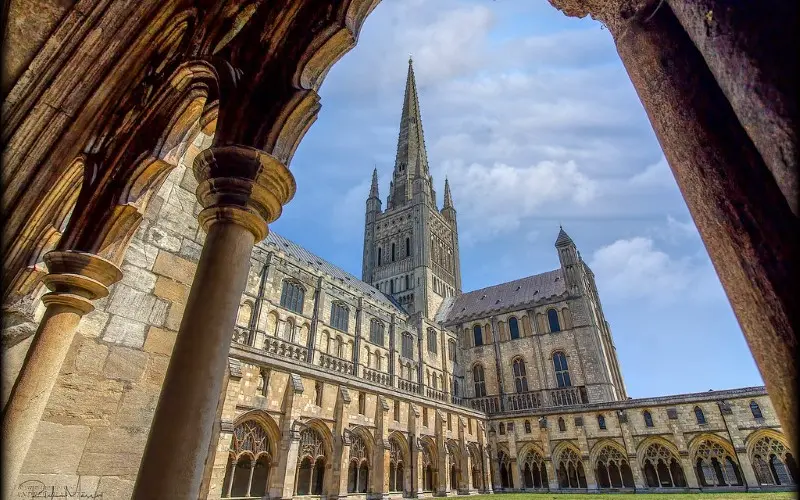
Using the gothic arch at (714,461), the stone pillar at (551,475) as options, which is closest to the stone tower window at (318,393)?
the stone pillar at (551,475)

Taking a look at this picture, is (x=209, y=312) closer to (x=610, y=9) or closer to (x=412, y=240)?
(x=610, y=9)

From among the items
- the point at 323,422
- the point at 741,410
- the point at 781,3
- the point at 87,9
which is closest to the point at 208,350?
the point at 781,3

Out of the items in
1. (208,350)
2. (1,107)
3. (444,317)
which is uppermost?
(444,317)

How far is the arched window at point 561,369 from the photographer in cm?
2970

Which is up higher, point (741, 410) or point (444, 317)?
point (444, 317)

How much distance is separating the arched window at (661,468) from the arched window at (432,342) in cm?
1641

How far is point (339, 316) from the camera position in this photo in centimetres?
2781

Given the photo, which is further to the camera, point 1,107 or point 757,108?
point 1,107

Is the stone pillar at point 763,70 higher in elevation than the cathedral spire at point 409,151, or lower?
lower

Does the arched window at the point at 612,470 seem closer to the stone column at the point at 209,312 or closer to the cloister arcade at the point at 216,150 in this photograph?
the cloister arcade at the point at 216,150

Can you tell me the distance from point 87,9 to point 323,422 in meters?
16.4

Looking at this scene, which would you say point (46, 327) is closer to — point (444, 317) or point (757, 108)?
point (757, 108)

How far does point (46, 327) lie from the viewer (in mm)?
2992

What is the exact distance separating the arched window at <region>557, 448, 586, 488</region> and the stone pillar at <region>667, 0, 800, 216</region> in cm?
2719
